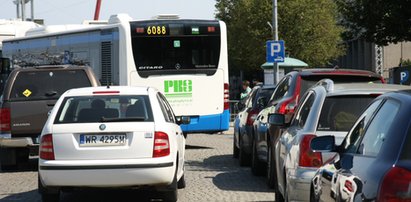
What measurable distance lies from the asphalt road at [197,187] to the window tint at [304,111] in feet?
6.63

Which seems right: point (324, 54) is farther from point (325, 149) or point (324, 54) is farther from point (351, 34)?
point (325, 149)

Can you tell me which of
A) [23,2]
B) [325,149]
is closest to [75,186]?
[325,149]

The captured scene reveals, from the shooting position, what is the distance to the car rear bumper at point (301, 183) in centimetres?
771

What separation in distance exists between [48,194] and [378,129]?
580 centimetres

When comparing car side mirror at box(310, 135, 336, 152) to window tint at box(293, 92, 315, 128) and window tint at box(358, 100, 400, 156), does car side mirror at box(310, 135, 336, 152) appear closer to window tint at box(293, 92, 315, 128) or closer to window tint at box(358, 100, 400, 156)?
window tint at box(358, 100, 400, 156)

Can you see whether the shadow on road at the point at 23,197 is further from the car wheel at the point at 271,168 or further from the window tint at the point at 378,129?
the window tint at the point at 378,129

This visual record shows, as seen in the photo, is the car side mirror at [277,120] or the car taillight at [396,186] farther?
the car side mirror at [277,120]

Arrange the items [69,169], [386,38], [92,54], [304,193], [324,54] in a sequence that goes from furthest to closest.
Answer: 1. [324,54]
2. [92,54]
3. [386,38]
4. [69,169]
5. [304,193]

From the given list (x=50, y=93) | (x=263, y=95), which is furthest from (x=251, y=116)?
(x=50, y=93)

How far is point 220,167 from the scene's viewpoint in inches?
A: 603

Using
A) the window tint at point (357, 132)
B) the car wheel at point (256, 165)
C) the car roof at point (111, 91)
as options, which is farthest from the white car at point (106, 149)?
the window tint at point (357, 132)

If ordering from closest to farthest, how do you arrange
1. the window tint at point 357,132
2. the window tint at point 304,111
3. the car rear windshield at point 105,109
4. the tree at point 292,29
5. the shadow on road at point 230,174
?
the window tint at point 357,132 < the window tint at point 304,111 < the car rear windshield at point 105,109 < the shadow on road at point 230,174 < the tree at point 292,29

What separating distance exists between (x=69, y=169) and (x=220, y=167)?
6285 mm

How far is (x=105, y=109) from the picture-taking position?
32.6ft
